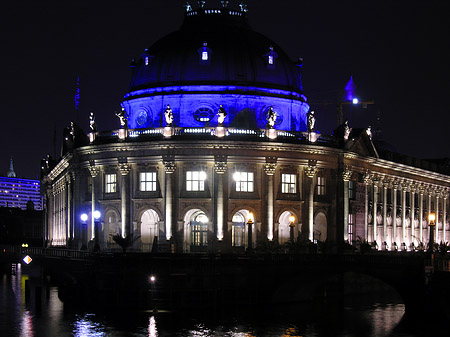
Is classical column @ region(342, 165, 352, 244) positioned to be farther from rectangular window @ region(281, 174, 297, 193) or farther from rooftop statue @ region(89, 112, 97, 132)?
rooftop statue @ region(89, 112, 97, 132)

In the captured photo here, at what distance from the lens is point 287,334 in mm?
65875

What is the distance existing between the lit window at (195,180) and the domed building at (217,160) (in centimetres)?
11

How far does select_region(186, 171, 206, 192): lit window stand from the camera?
92.4 m

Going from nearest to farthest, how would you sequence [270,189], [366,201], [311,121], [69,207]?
[270,189], [311,121], [69,207], [366,201]

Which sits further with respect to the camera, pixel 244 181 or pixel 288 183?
pixel 288 183

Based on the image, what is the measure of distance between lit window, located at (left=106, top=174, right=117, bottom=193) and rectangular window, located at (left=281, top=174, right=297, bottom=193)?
1642cm

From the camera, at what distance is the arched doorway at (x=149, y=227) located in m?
94.3

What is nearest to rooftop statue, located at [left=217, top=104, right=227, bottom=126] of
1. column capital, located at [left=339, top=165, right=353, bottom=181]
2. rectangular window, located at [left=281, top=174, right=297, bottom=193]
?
rectangular window, located at [left=281, top=174, right=297, bottom=193]

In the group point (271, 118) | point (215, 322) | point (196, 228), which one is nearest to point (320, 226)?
point (271, 118)

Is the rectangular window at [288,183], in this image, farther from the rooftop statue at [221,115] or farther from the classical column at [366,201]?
the classical column at [366,201]

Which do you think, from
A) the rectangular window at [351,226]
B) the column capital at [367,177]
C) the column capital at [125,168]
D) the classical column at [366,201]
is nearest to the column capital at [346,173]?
the rectangular window at [351,226]

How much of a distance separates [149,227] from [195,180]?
788 cm

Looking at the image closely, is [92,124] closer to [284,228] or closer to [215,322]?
[284,228]

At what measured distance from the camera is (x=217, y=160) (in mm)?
91625
